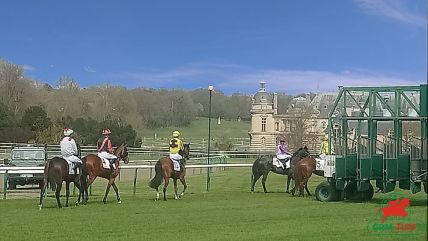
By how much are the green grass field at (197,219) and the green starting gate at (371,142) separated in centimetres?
71

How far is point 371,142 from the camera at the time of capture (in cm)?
1850

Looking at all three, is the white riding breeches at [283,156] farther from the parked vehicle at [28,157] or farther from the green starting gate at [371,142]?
the parked vehicle at [28,157]

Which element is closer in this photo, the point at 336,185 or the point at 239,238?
the point at 239,238

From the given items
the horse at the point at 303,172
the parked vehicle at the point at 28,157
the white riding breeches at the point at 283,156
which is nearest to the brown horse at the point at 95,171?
the horse at the point at 303,172

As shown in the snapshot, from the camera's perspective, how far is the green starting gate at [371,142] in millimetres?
17641

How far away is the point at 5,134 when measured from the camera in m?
59.0

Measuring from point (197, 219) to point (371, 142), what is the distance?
657 cm

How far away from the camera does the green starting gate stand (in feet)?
57.9

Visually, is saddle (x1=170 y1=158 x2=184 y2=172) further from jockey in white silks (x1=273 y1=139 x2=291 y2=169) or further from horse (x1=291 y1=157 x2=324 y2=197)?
jockey in white silks (x1=273 y1=139 x2=291 y2=169)

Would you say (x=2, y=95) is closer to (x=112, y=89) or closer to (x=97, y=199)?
(x=112, y=89)

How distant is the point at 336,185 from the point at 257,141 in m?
76.6

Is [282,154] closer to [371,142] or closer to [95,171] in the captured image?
[371,142]

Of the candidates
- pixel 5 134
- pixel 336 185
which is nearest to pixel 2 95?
pixel 5 134

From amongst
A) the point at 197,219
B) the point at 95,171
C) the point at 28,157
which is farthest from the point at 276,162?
the point at 28,157
